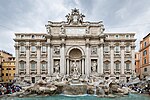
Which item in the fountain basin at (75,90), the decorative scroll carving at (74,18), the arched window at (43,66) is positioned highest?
the decorative scroll carving at (74,18)

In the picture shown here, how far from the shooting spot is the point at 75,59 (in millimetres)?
31594

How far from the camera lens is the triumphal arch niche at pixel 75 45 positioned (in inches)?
1182

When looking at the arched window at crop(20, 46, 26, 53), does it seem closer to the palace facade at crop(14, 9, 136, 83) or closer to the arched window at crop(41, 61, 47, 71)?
the palace facade at crop(14, 9, 136, 83)

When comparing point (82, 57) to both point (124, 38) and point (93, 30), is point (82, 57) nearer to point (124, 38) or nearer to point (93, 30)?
point (93, 30)

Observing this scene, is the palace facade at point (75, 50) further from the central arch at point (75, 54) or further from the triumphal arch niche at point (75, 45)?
the central arch at point (75, 54)

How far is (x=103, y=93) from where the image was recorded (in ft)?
60.9

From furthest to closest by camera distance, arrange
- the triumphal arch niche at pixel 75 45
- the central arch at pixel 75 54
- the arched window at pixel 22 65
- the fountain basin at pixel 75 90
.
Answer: the central arch at pixel 75 54 → the arched window at pixel 22 65 → the triumphal arch niche at pixel 75 45 → the fountain basin at pixel 75 90

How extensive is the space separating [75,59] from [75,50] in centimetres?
200

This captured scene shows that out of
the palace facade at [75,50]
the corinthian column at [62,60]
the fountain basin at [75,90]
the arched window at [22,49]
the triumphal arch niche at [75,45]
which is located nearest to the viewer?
the fountain basin at [75,90]

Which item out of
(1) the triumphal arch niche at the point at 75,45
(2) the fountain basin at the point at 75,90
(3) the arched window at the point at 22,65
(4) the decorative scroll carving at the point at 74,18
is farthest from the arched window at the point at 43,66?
(2) the fountain basin at the point at 75,90

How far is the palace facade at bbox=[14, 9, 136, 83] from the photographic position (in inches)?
1188

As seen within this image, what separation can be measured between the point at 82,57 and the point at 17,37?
1476 cm

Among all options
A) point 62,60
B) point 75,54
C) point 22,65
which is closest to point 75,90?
point 62,60

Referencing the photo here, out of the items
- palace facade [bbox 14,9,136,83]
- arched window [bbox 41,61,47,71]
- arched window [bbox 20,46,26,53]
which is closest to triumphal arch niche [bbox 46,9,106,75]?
palace facade [bbox 14,9,136,83]
